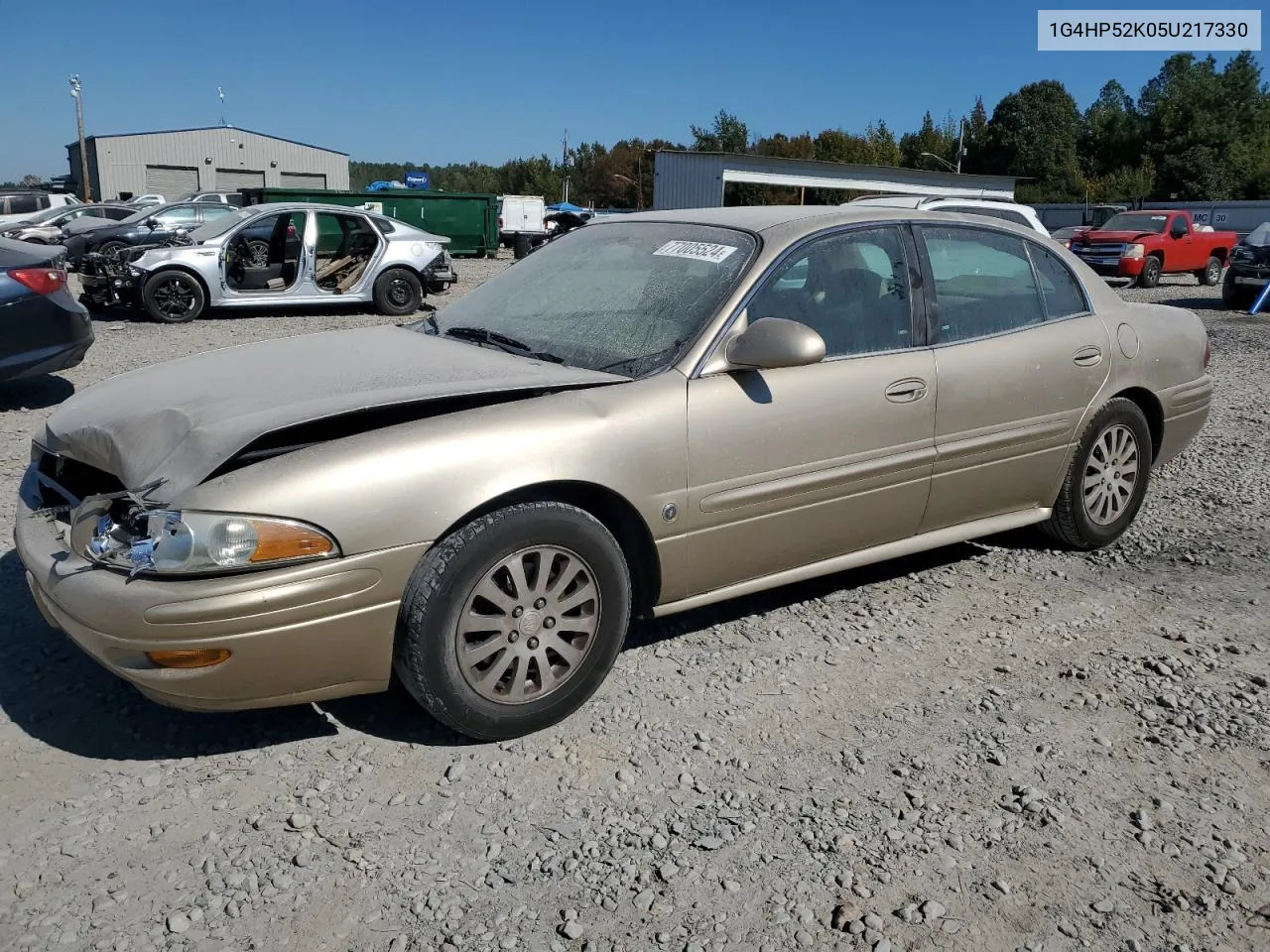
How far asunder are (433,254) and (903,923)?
41.8 ft

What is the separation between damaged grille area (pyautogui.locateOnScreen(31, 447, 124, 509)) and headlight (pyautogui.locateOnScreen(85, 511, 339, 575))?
2.06 feet

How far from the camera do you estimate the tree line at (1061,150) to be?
6156cm

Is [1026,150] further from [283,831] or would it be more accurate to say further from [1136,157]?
[283,831]

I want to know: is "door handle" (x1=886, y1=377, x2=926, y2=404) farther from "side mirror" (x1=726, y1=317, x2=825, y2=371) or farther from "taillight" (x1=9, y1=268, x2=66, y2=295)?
"taillight" (x1=9, y1=268, x2=66, y2=295)

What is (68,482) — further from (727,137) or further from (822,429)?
(727,137)

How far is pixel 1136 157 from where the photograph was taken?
67.9 metres

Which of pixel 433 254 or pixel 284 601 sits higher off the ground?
pixel 433 254

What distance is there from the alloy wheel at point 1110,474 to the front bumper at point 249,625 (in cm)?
323

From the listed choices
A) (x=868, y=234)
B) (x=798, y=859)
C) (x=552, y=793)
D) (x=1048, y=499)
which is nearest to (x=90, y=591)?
(x=552, y=793)

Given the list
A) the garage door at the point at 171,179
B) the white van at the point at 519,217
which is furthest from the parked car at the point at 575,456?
the garage door at the point at 171,179

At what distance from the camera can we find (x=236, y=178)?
201ft

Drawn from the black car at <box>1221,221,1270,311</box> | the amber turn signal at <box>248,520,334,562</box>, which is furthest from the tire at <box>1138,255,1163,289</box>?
the amber turn signal at <box>248,520,334,562</box>

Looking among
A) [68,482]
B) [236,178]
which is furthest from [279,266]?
[236,178]

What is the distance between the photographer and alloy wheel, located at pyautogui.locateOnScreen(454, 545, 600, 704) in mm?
2982
